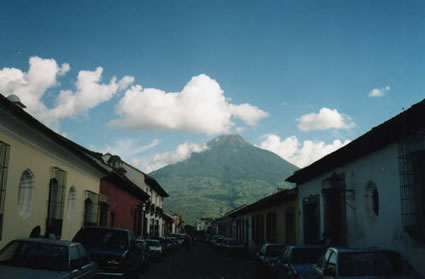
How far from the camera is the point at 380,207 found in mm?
11477

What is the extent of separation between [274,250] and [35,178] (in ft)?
28.3

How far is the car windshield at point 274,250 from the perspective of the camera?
51.7 ft

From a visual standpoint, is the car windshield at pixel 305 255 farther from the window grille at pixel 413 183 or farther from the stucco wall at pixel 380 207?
the window grille at pixel 413 183

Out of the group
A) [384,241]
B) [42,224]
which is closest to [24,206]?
[42,224]

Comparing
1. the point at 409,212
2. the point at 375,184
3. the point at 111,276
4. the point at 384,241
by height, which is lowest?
the point at 111,276

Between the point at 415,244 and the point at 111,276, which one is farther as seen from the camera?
the point at 111,276

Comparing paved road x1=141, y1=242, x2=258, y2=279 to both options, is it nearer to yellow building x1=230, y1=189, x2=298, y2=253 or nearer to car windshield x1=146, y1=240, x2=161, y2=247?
car windshield x1=146, y1=240, x2=161, y2=247

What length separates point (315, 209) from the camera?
60.2 ft

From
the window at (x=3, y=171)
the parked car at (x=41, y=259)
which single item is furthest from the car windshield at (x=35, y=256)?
the window at (x=3, y=171)

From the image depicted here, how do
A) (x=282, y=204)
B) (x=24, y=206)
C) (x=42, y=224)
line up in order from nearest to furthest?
1. (x=24, y=206)
2. (x=42, y=224)
3. (x=282, y=204)

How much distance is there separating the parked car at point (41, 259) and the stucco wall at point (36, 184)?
2.89 m

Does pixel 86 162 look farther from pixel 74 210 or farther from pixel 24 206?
pixel 24 206

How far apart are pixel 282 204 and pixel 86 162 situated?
12390 millimetres

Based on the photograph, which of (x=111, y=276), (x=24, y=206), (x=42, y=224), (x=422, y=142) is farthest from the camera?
(x=42, y=224)
